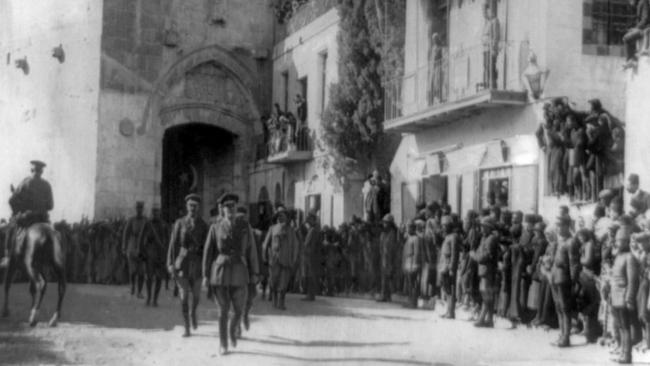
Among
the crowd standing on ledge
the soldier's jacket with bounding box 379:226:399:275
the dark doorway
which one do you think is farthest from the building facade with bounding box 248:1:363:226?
the soldier's jacket with bounding box 379:226:399:275


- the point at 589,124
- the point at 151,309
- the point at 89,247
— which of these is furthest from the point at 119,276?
the point at 589,124

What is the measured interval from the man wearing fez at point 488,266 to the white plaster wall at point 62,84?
16.1m

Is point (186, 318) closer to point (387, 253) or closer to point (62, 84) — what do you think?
point (387, 253)

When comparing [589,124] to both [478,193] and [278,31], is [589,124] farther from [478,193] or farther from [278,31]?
[278,31]

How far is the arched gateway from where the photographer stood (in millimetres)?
29188

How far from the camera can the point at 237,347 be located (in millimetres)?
11289

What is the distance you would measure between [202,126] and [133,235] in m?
14.7

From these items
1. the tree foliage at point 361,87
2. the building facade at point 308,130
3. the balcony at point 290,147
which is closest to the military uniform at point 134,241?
the tree foliage at point 361,87

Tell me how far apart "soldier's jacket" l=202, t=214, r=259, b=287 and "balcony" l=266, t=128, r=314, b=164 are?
1549 cm

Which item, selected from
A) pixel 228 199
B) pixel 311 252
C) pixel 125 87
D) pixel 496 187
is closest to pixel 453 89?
pixel 496 187

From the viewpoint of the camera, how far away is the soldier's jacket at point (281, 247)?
16969 millimetres

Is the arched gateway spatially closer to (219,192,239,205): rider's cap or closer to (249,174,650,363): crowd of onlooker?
(249,174,650,363): crowd of onlooker

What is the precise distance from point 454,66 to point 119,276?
30.4 ft

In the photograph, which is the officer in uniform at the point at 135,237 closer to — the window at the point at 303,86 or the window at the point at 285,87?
the window at the point at 303,86
